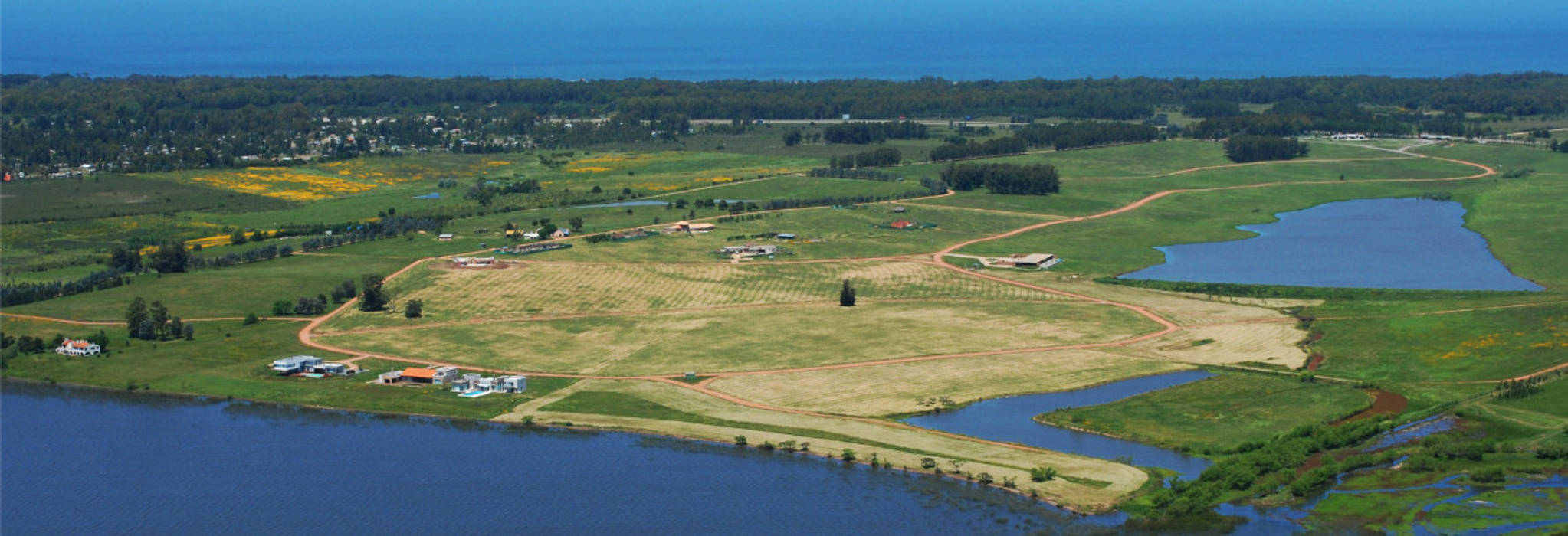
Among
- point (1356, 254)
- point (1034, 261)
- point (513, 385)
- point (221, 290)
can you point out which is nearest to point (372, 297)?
point (221, 290)

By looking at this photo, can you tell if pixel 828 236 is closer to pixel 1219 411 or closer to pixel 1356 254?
pixel 1356 254

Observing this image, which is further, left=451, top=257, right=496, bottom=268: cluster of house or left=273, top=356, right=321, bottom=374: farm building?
left=451, top=257, right=496, bottom=268: cluster of house

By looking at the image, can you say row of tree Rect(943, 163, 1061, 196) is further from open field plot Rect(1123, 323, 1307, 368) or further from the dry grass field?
open field plot Rect(1123, 323, 1307, 368)

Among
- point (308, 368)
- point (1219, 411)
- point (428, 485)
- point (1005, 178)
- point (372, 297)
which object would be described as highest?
point (1005, 178)

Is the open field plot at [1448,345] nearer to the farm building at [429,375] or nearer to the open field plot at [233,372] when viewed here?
the open field plot at [233,372]

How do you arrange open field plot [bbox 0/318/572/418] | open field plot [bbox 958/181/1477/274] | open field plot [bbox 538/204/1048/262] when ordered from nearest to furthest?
1. open field plot [bbox 0/318/572/418]
2. open field plot [bbox 538/204/1048/262]
3. open field plot [bbox 958/181/1477/274]

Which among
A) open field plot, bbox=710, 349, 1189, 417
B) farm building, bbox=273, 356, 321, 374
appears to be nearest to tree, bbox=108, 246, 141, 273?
farm building, bbox=273, 356, 321, 374

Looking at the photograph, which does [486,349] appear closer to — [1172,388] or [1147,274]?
[1172,388]

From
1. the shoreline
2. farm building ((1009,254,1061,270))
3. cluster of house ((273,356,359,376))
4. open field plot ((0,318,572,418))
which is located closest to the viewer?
the shoreline

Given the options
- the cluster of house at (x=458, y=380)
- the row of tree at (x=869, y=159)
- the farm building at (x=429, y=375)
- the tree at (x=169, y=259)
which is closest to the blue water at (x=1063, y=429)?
the cluster of house at (x=458, y=380)
